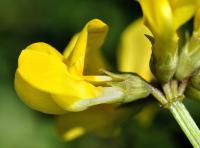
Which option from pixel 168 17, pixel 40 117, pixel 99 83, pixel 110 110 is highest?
pixel 168 17

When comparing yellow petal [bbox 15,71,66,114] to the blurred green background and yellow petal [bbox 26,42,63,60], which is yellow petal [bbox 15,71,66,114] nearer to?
yellow petal [bbox 26,42,63,60]

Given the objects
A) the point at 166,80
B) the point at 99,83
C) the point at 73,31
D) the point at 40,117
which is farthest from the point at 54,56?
the point at 73,31

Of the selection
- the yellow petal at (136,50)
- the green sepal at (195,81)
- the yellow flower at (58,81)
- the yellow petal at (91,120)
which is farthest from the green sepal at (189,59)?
the yellow petal at (136,50)

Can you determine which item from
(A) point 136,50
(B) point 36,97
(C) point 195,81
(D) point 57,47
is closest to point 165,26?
(C) point 195,81

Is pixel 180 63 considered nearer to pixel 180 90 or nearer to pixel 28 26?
pixel 180 90

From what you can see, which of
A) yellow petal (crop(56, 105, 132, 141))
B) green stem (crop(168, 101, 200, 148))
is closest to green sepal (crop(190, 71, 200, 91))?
green stem (crop(168, 101, 200, 148))
